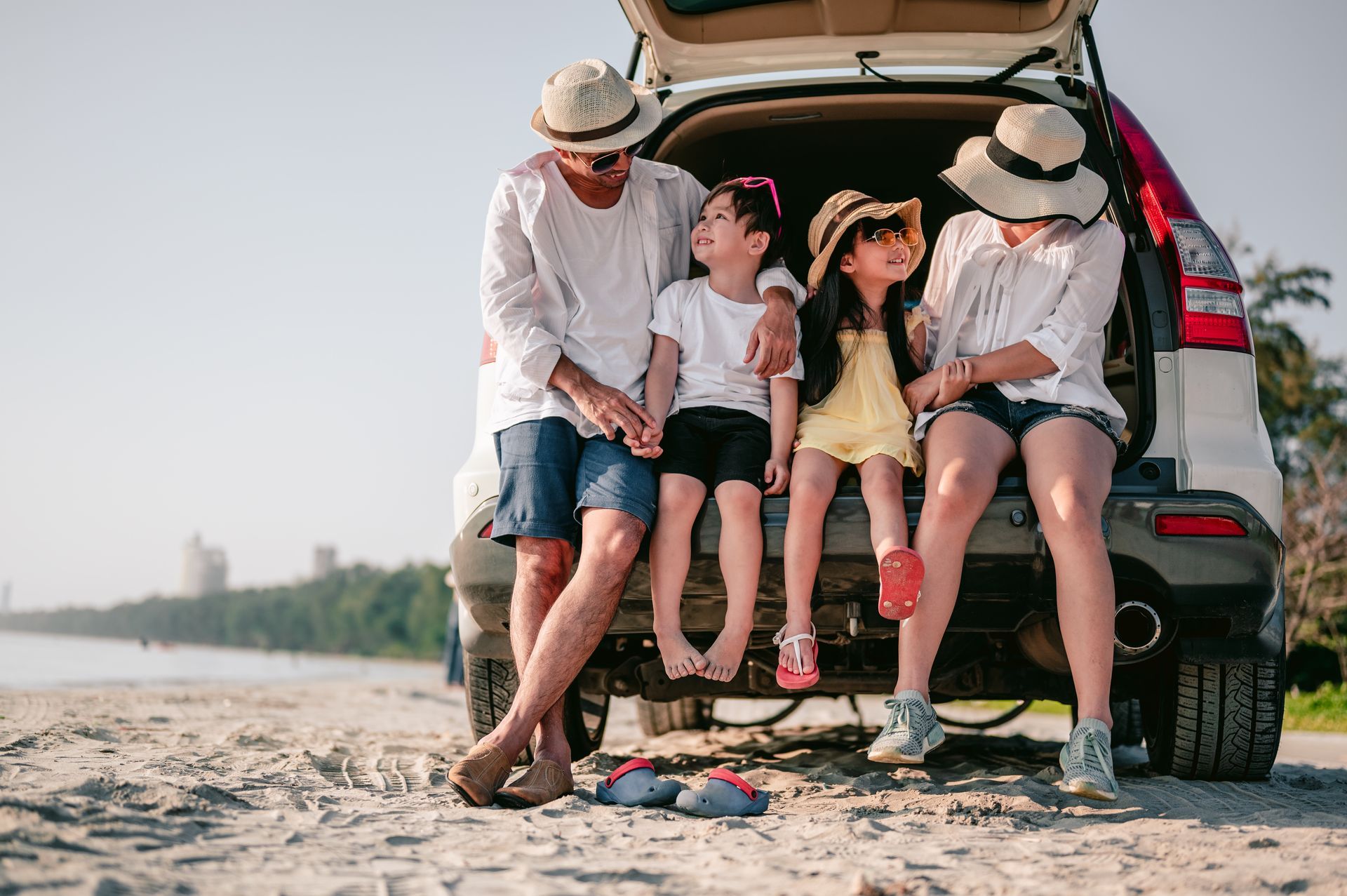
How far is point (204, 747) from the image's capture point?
11.8ft

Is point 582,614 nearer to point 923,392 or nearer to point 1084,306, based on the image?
point 923,392

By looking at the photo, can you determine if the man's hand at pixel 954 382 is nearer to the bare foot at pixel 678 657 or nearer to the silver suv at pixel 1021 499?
the silver suv at pixel 1021 499

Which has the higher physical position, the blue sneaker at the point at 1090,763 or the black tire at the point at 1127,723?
the blue sneaker at the point at 1090,763

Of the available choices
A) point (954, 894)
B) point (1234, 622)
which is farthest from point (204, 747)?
point (1234, 622)

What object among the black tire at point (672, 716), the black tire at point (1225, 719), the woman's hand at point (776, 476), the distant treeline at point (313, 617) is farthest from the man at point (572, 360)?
the distant treeline at point (313, 617)

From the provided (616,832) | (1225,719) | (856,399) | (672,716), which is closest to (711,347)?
(856,399)

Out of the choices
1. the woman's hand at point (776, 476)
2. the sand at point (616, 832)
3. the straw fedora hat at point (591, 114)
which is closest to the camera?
the sand at point (616, 832)

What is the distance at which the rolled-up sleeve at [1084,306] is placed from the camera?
2920 millimetres

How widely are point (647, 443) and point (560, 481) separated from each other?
236 mm

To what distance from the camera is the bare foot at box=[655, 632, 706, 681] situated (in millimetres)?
2734

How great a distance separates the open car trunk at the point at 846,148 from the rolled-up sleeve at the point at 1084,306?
0.09 meters

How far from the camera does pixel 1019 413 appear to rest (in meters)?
2.93

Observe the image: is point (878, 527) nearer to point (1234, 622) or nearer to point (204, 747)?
point (1234, 622)

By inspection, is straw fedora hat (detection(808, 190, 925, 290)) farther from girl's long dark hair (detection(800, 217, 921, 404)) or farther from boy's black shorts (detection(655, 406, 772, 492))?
boy's black shorts (detection(655, 406, 772, 492))
